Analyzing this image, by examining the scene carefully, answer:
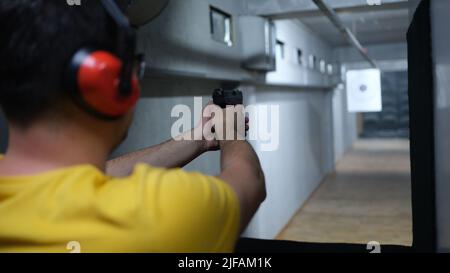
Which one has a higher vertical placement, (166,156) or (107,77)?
(107,77)

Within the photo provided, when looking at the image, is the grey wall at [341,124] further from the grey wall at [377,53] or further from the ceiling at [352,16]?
the ceiling at [352,16]

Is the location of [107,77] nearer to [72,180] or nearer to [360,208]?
[72,180]

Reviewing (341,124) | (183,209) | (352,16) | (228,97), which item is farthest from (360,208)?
(183,209)

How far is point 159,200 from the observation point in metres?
0.52

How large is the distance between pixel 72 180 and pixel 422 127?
0.96m

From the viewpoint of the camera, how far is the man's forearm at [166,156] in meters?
0.97

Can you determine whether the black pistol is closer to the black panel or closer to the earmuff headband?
the earmuff headband

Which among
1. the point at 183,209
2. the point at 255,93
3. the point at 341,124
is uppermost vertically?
the point at 255,93

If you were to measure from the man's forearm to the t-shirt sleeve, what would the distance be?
418 mm

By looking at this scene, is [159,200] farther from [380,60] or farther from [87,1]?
[380,60]

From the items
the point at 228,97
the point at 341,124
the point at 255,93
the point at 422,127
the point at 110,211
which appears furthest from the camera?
the point at 341,124

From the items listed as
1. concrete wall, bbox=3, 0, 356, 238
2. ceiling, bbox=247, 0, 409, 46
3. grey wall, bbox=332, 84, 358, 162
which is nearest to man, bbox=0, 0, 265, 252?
concrete wall, bbox=3, 0, 356, 238

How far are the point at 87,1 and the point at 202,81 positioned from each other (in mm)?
1698

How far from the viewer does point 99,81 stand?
532 mm
